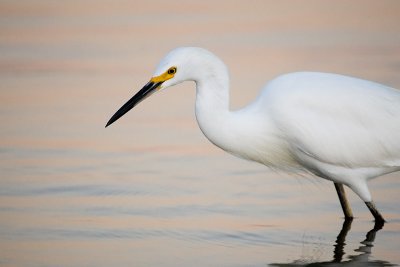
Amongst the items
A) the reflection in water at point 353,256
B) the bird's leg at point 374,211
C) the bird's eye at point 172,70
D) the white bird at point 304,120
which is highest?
the bird's eye at point 172,70

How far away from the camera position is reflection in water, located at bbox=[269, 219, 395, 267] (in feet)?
25.6

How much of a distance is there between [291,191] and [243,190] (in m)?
0.45

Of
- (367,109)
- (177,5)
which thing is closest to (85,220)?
(367,109)

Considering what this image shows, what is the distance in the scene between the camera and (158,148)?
37.4ft

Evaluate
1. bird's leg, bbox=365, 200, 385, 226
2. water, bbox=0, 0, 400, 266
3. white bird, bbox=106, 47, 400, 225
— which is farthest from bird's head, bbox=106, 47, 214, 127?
bird's leg, bbox=365, 200, 385, 226

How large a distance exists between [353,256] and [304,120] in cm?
124

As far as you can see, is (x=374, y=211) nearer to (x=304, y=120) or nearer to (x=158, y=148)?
A: (x=304, y=120)

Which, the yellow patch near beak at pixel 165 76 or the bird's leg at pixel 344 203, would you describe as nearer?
the yellow patch near beak at pixel 165 76

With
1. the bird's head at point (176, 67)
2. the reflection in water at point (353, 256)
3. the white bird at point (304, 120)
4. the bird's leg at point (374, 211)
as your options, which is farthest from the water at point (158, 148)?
the bird's head at point (176, 67)

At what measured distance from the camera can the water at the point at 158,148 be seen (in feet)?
27.2

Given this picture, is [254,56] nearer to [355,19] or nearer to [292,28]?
[292,28]

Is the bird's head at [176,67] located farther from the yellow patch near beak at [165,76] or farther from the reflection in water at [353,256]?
the reflection in water at [353,256]

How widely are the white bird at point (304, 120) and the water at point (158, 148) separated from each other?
1.64 ft

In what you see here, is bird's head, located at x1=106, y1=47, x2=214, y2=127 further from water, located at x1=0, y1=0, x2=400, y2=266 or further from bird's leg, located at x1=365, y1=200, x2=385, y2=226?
bird's leg, located at x1=365, y1=200, x2=385, y2=226
